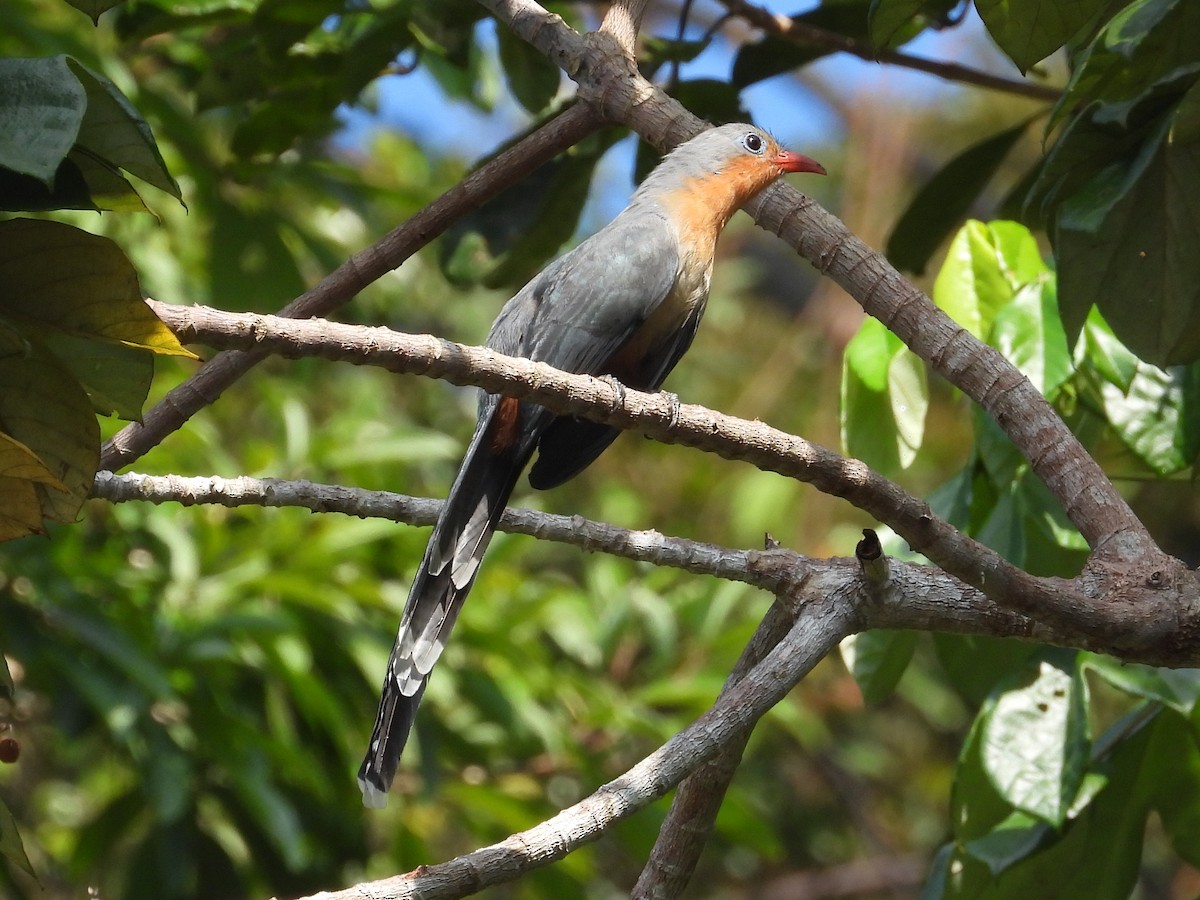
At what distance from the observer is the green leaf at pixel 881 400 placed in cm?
285

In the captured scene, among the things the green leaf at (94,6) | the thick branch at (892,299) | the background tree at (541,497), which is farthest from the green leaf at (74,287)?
the thick branch at (892,299)

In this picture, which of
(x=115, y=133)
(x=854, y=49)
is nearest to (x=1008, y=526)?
(x=854, y=49)

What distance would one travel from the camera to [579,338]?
3408 mm

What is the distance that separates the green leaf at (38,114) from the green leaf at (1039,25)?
1.52 meters

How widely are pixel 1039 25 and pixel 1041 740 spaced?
4.62 feet

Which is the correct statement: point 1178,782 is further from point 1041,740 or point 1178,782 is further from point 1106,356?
point 1106,356

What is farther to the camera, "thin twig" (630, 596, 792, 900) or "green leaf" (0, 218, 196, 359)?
"thin twig" (630, 596, 792, 900)

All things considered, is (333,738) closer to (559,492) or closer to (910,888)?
(559,492)

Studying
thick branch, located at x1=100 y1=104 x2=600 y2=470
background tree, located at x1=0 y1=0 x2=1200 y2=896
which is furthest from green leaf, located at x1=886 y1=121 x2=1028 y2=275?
thick branch, located at x1=100 y1=104 x2=600 y2=470

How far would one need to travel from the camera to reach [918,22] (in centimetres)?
354

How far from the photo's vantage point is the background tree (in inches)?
73.8

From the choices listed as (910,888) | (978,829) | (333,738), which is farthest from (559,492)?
(978,829)

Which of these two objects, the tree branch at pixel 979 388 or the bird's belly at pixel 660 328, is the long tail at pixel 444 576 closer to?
the bird's belly at pixel 660 328

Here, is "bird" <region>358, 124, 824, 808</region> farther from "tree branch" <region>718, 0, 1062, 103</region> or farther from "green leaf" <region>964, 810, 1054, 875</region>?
"green leaf" <region>964, 810, 1054, 875</region>
